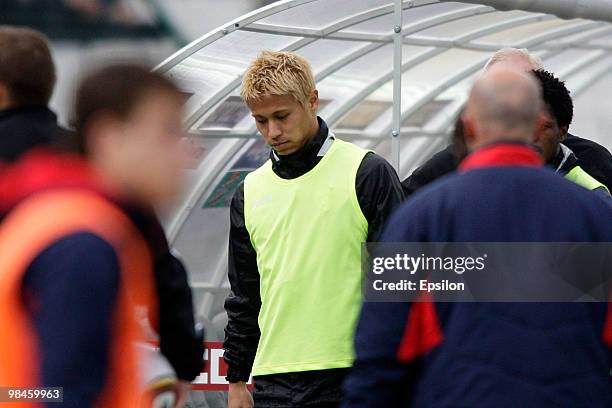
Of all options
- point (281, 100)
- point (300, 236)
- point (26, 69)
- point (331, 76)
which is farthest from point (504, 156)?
point (331, 76)

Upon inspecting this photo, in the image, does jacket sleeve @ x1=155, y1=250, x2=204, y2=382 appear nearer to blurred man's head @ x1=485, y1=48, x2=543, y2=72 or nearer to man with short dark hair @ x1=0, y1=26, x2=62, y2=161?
man with short dark hair @ x1=0, y1=26, x2=62, y2=161

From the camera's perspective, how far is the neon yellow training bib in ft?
12.6

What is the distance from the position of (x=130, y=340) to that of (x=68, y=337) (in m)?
0.14

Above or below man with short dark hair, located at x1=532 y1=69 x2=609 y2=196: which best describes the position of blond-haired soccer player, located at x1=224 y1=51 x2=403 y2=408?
below

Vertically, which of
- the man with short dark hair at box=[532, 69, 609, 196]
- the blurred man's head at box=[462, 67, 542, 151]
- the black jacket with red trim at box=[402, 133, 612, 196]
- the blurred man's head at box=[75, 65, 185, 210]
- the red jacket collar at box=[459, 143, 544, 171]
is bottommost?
the black jacket with red trim at box=[402, 133, 612, 196]

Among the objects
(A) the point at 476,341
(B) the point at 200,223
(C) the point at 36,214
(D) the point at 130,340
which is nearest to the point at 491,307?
(A) the point at 476,341

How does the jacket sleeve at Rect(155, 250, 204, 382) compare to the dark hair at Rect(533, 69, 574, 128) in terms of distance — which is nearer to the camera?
the jacket sleeve at Rect(155, 250, 204, 382)

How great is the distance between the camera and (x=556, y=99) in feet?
12.7

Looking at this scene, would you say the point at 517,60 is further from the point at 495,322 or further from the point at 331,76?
the point at 331,76

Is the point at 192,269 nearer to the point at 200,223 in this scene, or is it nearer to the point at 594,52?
the point at 200,223

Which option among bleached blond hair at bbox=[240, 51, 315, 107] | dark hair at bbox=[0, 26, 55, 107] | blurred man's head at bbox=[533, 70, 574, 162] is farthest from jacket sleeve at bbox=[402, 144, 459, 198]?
dark hair at bbox=[0, 26, 55, 107]

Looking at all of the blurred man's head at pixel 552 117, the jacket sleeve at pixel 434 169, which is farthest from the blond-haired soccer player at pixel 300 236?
the blurred man's head at pixel 552 117

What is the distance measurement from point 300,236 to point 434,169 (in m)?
0.48

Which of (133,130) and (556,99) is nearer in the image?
(133,130)
